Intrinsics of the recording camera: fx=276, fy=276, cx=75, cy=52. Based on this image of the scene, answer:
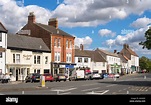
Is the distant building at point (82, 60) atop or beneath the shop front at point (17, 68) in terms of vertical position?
atop

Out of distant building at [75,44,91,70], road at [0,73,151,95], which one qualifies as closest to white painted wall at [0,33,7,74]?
distant building at [75,44,91,70]

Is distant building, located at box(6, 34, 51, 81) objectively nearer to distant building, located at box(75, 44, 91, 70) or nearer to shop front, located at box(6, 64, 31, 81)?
shop front, located at box(6, 64, 31, 81)

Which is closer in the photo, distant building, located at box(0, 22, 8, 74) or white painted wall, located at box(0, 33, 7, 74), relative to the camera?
distant building, located at box(0, 22, 8, 74)

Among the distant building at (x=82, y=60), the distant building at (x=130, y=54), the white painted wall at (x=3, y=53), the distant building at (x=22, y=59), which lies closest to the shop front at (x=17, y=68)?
the distant building at (x=22, y=59)

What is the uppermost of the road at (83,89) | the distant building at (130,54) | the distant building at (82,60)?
the distant building at (82,60)

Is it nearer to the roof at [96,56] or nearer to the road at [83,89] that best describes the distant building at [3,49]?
the roof at [96,56]

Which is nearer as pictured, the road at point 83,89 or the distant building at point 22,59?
the road at point 83,89

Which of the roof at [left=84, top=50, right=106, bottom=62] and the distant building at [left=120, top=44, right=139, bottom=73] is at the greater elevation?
the roof at [left=84, top=50, right=106, bottom=62]

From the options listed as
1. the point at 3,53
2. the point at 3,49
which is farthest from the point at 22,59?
the point at 3,49

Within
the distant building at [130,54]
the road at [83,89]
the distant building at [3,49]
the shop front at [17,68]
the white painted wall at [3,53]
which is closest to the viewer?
the road at [83,89]

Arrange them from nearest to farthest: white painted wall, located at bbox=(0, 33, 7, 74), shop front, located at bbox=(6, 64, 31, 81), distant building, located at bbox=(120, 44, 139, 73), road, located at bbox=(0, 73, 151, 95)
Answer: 1. road, located at bbox=(0, 73, 151, 95)
2. distant building, located at bbox=(120, 44, 139, 73)
3. shop front, located at bbox=(6, 64, 31, 81)
4. white painted wall, located at bbox=(0, 33, 7, 74)

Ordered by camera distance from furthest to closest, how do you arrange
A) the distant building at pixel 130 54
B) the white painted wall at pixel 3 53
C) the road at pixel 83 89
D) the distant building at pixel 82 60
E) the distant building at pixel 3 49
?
the distant building at pixel 82 60 < the white painted wall at pixel 3 53 < the distant building at pixel 3 49 < the distant building at pixel 130 54 < the road at pixel 83 89
